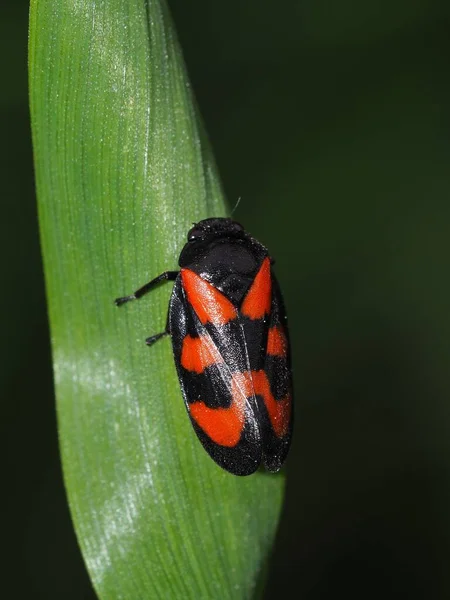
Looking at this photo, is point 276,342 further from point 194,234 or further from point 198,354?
point 194,234

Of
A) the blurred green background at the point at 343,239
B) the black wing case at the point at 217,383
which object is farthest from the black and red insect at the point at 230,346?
the blurred green background at the point at 343,239

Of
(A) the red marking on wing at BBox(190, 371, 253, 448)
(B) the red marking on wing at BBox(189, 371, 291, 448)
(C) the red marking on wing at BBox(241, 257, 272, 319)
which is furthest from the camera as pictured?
(C) the red marking on wing at BBox(241, 257, 272, 319)

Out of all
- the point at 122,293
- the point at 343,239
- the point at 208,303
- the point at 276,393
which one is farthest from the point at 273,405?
the point at 343,239

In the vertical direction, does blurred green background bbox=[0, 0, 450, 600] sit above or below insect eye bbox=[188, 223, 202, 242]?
below

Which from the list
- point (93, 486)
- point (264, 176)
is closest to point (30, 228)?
point (264, 176)

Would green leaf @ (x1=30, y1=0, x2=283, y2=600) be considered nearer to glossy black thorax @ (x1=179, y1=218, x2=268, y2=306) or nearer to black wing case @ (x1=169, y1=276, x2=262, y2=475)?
black wing case @ (x1=169, y1=276, x2=262, y2=475)

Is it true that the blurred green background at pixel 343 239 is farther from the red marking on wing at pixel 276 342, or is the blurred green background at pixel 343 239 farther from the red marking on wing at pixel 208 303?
the red marking on wing at pixel 276 342

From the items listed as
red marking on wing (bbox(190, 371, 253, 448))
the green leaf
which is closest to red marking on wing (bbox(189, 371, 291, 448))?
red marking on wing (bbox(190, 371, 253, 448))

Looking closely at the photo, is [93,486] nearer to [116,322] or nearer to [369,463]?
[116,322]

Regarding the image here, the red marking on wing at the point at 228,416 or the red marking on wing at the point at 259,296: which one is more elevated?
the red marking on wing at the point at 259,296
